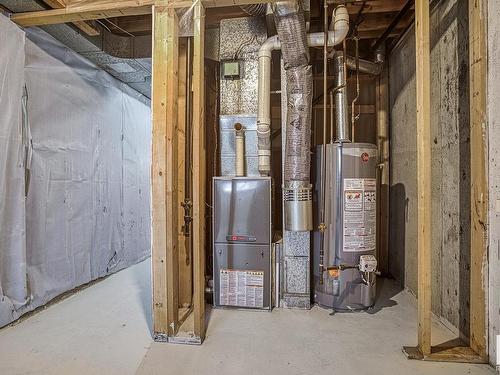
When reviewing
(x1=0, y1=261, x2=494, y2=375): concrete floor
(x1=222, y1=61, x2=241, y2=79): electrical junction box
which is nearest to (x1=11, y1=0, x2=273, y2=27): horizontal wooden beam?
(x1=222, y1=61, x2=241, y2=79): electrical junction box

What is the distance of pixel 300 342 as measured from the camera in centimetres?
198

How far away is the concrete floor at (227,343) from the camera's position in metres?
1.70

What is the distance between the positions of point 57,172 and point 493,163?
3.17 meters

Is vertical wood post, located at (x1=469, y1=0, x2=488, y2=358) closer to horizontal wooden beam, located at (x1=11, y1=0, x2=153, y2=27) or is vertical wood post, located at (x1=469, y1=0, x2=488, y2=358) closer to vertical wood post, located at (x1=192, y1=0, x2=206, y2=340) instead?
vertical wood post, located at (x1=192, y1=0, x2=206, y2=340)

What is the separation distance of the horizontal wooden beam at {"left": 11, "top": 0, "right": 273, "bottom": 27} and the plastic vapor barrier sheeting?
0.16 metres

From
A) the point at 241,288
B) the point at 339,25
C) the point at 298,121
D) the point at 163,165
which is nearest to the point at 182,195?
the point at 163,165

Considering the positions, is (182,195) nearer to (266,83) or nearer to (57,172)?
(266,83)

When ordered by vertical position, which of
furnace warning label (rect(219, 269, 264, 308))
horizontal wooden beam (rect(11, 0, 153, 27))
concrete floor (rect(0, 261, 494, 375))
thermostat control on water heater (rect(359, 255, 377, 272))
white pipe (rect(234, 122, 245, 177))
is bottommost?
concrete floor (rect(0, 261, 494, 375))

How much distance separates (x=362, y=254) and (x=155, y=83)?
1.96m

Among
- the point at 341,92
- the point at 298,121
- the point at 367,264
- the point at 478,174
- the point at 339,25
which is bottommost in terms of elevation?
the point at 367,264

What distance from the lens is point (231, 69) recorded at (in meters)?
2.61

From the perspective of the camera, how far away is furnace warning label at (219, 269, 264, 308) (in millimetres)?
2480

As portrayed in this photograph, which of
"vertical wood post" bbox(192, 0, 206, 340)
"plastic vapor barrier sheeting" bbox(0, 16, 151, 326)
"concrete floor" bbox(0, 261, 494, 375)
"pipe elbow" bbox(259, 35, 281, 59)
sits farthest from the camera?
"pipe elbow" bbox(259, 35, 281, 59)

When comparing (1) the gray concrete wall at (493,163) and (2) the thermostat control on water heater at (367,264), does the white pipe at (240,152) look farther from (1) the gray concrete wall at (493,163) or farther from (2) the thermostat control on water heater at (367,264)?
(1) the gray concrete wall at (493,163)
